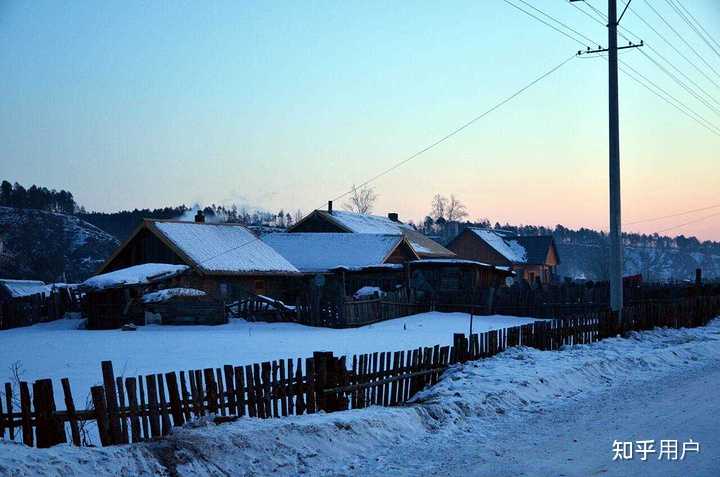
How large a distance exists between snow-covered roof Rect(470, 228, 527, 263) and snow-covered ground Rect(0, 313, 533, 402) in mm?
41409

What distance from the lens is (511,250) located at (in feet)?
254

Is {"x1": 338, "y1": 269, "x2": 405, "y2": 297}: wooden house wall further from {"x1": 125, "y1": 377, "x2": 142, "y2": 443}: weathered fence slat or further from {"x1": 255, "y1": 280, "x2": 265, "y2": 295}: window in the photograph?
{"x1": 125, "y1": 377, "x2": 142, "y2": 443}: weathered fence slat

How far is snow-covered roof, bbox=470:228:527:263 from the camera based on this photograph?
75.0 metres

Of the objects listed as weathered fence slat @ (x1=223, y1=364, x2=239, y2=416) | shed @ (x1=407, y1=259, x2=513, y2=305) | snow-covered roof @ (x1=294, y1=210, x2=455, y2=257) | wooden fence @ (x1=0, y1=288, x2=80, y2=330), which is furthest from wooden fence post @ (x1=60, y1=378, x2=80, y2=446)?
snow-covered roof @ (x1=294, y1=210, x2=455, y2=257)

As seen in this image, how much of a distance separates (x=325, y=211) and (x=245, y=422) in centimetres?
4880

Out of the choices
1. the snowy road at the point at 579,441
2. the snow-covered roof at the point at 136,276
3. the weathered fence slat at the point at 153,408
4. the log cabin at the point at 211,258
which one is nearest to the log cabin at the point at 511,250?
the log cabin at the point at 211,258

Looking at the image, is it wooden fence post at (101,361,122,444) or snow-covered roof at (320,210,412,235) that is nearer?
wooden fence post at (101,361,122,444)

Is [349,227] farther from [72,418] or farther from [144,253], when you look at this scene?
[72,418]

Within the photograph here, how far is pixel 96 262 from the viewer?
8738 centimetres

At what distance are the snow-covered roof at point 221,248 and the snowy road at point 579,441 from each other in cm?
2491

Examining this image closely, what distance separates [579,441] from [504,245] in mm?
69306

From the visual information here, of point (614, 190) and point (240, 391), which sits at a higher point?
point (614, 190)

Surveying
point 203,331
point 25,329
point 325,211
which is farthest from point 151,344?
point 325,211

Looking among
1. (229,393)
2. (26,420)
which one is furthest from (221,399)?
(26,420)
